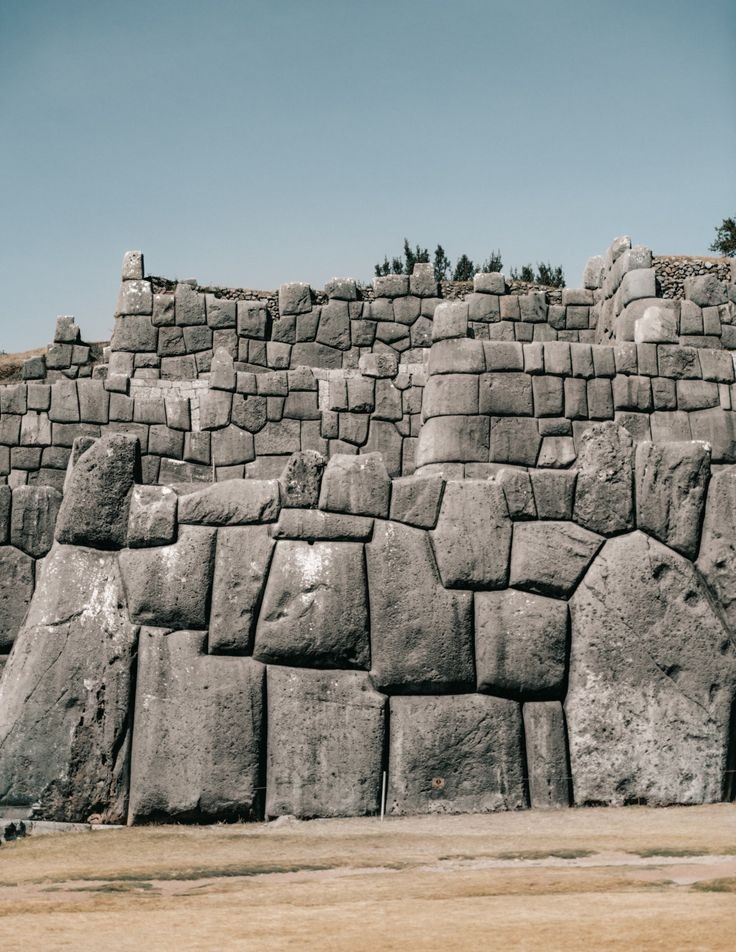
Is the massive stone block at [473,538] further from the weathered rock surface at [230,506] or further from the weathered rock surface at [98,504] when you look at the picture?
the weathered rock surface at [98,504]

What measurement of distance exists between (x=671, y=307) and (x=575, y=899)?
11675 mm

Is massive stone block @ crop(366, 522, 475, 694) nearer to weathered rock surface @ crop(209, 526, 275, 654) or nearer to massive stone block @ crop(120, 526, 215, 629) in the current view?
weathered rock surface @ crop(209, 526, 275, 654)

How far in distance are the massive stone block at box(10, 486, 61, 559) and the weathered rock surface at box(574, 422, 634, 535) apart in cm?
418

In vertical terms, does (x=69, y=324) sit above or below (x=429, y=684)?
above

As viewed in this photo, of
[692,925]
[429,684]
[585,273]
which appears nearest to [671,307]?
[585,273]

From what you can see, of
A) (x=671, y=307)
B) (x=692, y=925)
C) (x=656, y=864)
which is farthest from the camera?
(x=671, y=307)

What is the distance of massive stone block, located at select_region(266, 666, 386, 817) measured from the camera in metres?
8.94

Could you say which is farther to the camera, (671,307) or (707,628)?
(671,307)

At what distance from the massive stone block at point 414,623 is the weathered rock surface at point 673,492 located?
1.52 metres

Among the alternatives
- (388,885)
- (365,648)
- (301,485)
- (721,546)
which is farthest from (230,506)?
(721,546)

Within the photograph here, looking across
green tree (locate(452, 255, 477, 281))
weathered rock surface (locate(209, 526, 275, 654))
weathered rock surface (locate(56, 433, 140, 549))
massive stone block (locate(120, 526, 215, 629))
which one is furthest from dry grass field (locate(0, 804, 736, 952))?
green tree (locate(452, 255, 477, 281))

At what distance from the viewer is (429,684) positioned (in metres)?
9.15

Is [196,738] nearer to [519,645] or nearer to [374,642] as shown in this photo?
[374,642]

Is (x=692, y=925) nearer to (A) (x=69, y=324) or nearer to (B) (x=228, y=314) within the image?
(B) (x=228, y=314)
